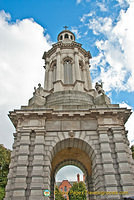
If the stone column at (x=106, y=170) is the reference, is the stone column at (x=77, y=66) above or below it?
above

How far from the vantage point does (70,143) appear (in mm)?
14883

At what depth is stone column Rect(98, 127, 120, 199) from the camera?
1168 cm

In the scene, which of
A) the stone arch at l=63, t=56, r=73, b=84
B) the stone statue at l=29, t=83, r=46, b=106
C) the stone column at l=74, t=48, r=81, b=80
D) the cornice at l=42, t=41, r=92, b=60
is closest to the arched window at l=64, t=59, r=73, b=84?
the stone arch at l=63, t=56, r=73, b=84

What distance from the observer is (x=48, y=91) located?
22.4 meters

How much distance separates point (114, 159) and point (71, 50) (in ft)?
59.4

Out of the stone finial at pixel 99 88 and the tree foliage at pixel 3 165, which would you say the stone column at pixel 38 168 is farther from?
the tree foliage at pixel 3 165

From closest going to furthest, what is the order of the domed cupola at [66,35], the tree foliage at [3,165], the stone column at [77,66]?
the stone column at [77,66], the tree foliage at [3,165], the domed cupola at [66,35]

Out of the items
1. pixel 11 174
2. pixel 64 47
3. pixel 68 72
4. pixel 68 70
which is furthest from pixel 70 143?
pixel 64 47

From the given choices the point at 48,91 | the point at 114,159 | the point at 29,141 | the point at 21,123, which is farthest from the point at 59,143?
the point at 48,91

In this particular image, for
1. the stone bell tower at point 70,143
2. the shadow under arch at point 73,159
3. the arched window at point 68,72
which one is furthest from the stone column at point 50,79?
the shadow under arch at point 73,159

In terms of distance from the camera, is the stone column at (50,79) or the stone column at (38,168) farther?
the stone column at (50,79)

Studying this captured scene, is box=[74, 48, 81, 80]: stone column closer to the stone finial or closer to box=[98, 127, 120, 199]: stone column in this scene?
the stone finial

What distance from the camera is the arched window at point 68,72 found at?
75.4ft

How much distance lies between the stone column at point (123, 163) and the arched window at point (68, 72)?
10868 mm
